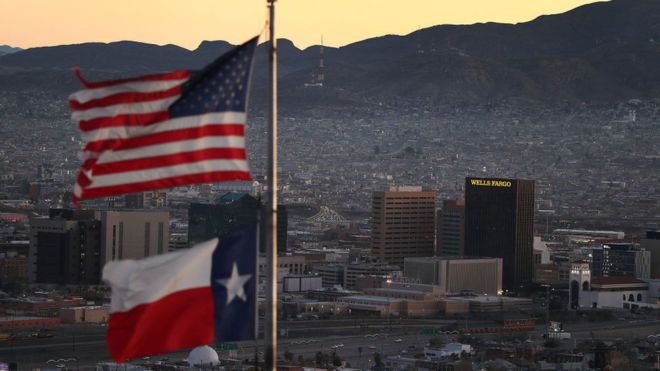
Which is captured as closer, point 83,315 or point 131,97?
point 131,97

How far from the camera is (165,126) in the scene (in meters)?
17.6

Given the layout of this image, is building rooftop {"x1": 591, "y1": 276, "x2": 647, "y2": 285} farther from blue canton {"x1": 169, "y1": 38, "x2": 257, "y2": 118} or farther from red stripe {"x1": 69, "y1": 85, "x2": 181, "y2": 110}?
red stripe {"x1": 69, "y1": 85, "x2": 181, "y2": 110}

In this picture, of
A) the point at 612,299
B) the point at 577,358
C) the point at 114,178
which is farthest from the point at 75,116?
the point at 612,299

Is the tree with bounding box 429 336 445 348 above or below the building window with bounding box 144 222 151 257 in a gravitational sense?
below

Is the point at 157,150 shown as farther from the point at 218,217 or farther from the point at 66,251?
the point at 218,217

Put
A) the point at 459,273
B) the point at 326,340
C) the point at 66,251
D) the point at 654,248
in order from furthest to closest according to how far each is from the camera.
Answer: the point at 654,248 → the point at 459,273 → the point at 66,251 → the point at 326,340

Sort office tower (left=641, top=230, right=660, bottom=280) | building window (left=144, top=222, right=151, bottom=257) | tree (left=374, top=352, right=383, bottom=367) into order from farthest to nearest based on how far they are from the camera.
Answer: office tower (left=641, top=230, right=660, bottom=280) < building window (left=144, top=222, right=151, bottom=257) < tree (left=374, top=352, right=383, bottom=367)

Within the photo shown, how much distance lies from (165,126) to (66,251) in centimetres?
8998

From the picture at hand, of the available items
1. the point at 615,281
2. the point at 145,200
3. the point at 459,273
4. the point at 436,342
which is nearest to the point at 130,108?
the point at 436,342

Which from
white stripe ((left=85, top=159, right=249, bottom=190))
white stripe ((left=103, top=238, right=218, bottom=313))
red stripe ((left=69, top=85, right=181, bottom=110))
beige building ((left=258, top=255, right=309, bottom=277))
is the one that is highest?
red stripe ((left=69, top=85, right=181, bottom=110))

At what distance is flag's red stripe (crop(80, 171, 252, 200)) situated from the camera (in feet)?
57.3

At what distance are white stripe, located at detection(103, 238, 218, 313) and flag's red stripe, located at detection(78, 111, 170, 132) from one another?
1058 millimetres

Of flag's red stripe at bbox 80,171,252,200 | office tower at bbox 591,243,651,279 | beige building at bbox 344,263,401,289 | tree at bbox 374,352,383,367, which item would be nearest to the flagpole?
flag's red stripe at bbox 80,171,252,200

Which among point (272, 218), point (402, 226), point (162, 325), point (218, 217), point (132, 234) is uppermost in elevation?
point (218, 217)
